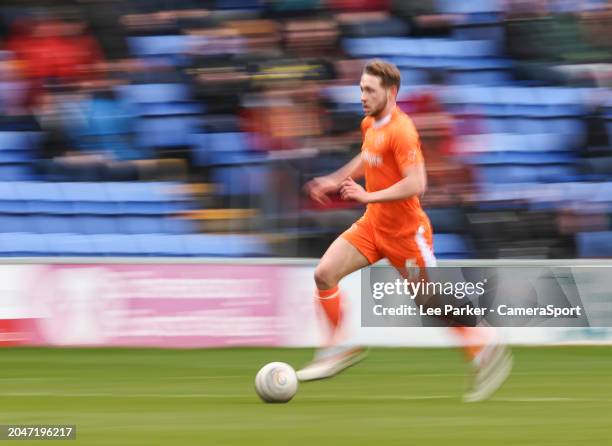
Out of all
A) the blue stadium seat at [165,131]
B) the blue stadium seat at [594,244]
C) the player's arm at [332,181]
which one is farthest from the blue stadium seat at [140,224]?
the player's arm at [332,181]

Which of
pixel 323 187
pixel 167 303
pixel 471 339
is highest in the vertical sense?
pixel 167 303

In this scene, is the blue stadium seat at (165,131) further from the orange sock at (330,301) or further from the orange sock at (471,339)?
the orange sock at (471,339)

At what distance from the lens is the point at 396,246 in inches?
288

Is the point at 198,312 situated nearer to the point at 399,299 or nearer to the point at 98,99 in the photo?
the point at 399,299

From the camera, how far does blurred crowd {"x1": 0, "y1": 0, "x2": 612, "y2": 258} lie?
11.6 metres

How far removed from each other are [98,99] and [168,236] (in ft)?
5.36

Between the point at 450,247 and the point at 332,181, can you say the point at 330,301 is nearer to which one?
the point at 332,181

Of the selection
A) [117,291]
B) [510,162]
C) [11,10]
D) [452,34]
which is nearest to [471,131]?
[510,162]

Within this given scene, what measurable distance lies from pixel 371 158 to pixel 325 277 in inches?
30.4

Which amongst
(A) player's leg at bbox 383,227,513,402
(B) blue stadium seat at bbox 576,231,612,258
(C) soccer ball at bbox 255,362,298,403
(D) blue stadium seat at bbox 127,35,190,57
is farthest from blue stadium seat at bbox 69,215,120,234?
(C) soccer ball at bbox 255,362,298,403

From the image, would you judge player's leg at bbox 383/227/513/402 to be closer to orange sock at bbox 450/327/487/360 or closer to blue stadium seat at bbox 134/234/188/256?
orange sock at bbox 450/327/487/360

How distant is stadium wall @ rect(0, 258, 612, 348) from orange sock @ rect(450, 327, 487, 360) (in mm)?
3228

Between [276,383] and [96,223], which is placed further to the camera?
[96,223]

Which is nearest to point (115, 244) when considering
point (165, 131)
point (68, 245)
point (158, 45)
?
point (68, 245)
